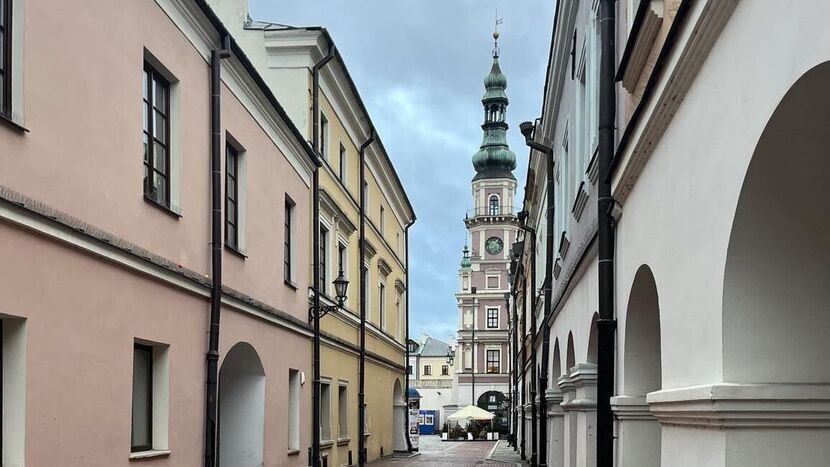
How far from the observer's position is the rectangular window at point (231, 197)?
13164 mm

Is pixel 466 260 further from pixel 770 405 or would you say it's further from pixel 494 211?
pixel 770 405

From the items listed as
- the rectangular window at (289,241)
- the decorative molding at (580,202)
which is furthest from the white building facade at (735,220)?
the rectangular window at (289,241)

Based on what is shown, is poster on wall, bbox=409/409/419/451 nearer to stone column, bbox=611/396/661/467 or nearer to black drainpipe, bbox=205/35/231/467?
black drainpipe, bbox=205/35/231/467

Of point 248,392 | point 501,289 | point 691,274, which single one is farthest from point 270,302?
point 501,289

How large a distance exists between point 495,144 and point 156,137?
264 feet

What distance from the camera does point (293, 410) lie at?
56.2ft

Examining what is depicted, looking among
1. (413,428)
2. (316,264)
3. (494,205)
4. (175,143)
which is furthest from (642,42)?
(494,205)

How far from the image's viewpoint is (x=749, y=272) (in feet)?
14.0

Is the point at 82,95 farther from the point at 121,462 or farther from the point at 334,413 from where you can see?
the point at 334,413

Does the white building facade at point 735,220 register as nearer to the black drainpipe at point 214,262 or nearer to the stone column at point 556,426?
the black drainpipe at point 214,262

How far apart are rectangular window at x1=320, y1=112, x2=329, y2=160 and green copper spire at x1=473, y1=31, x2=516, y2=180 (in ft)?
223

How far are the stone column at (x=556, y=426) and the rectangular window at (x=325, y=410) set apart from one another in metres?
5.03

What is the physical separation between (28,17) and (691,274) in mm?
5121

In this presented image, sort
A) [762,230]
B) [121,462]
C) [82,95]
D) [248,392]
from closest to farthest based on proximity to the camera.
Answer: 1. [762,230]
2. [82,95]
3. [121,462]
4. [248,392]
